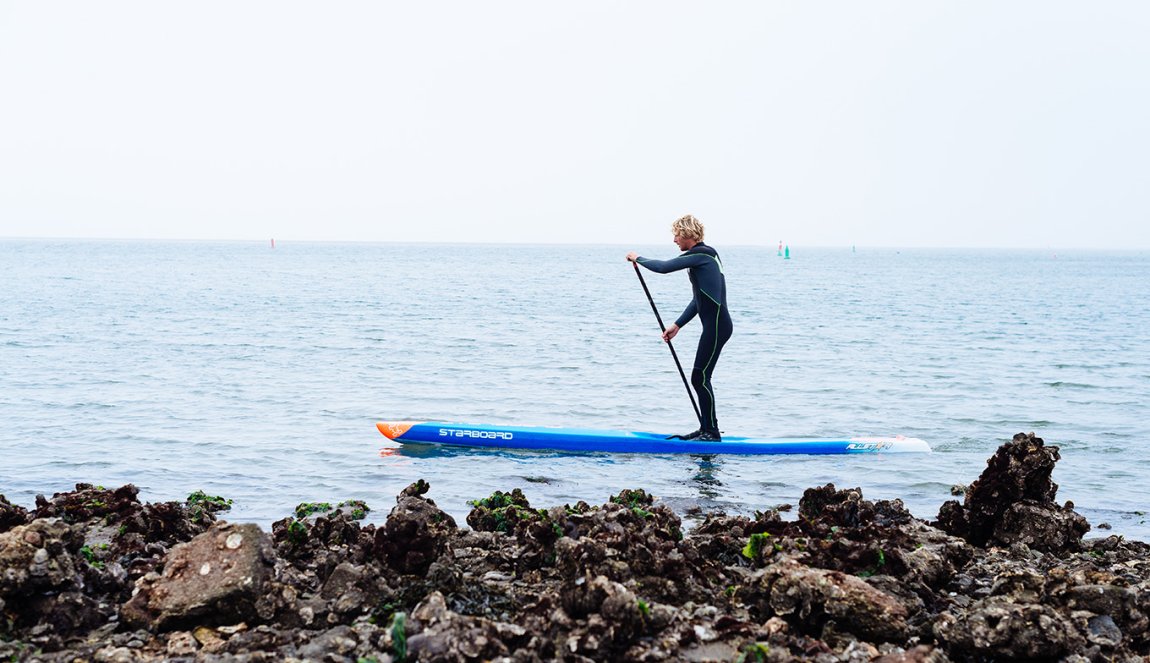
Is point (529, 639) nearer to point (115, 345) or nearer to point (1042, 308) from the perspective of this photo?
point (115, 345)

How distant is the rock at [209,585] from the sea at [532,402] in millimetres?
3319

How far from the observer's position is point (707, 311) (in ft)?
42.3

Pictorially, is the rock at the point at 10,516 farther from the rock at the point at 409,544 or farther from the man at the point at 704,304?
the man at the point at 704,304

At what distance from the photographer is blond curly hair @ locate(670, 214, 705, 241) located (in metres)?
12.6

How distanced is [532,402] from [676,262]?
585 centimetres

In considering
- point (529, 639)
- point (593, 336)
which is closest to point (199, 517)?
point (529, 639)

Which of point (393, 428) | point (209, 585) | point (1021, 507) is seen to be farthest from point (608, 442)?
point (209, 585)

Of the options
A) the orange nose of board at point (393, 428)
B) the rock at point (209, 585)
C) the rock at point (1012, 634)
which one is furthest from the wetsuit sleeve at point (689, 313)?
the rock at point (209, 585)

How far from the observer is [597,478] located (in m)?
11.6

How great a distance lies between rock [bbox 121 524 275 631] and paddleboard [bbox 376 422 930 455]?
23.3 ft

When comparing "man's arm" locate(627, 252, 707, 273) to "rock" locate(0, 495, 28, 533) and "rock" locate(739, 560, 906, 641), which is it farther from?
"rock" locate(0, 495, 28, 533)

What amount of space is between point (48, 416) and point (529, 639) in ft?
39.9

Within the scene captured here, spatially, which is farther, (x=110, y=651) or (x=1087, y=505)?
(x=1087, y=505)

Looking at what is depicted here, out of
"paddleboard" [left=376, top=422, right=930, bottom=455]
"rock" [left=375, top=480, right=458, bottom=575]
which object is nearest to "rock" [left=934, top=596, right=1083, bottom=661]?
"rock" [left=375, top=480, right=458, bottom=575]
